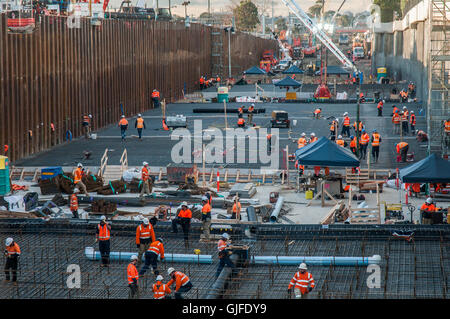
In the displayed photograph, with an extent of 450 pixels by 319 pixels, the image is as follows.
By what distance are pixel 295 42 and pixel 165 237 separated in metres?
126

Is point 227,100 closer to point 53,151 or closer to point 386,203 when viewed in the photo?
point 53,151

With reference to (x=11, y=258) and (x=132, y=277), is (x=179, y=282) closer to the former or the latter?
(x=132, y=277)

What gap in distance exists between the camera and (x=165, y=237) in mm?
22797

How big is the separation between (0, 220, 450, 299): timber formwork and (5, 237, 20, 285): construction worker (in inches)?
13.7

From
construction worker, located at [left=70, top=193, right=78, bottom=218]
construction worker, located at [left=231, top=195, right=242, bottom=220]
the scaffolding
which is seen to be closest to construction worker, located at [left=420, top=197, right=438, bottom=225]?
construction worker, located at [left=231, top=195, right=242, bottom=220]

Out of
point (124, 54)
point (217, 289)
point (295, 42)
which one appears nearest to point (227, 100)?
point (124, 54)

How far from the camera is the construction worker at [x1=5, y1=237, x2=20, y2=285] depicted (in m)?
18.7

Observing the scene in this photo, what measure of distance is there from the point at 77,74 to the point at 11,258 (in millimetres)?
26506

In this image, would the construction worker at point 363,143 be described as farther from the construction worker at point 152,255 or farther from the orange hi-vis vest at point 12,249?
the orange hi-vis vest at point 12,249

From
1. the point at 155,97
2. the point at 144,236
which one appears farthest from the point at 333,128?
the point at 155,97

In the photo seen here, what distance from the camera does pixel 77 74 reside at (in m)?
44.2

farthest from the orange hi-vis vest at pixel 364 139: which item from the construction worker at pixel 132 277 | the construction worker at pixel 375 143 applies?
the construction worker at pixel 132 277

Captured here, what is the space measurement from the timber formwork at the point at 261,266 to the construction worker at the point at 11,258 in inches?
13.7
